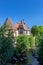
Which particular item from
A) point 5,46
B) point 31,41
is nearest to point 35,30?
point 31,41

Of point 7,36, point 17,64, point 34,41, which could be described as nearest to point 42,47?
point 17,64

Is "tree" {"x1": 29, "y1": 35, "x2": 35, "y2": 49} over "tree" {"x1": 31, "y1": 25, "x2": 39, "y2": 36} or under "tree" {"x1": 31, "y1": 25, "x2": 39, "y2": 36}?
under

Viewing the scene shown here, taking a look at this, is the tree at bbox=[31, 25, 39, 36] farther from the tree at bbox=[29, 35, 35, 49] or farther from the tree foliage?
the tree foliage

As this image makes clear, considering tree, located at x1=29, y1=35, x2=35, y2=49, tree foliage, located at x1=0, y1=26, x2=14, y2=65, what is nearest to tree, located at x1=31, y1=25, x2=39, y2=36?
tree, located at x1=29, y1=35, x2=35, y2=49

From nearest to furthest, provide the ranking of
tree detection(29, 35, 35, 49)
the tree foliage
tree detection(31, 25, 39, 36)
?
1. the tree foliage
2. tree detection(29, 35, 35, 49)
3. tree detection(31, 25, 39, 36)

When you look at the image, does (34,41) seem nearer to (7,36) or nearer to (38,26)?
(38,26)

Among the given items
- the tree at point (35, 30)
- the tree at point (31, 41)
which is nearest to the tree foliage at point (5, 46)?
the tree at point (31, 41)

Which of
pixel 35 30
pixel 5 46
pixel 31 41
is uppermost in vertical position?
pixel 35 30

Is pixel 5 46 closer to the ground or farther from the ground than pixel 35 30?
closer to the ground

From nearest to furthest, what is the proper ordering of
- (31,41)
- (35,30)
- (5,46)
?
(5,46), (31,41), (35,30)

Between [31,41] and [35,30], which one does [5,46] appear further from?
[35,30]

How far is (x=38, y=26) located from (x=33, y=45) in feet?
70.1

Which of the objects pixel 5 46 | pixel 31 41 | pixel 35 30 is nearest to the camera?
pixel 5 46

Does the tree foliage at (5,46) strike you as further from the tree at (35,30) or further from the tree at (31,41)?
the tree at (35,30)
